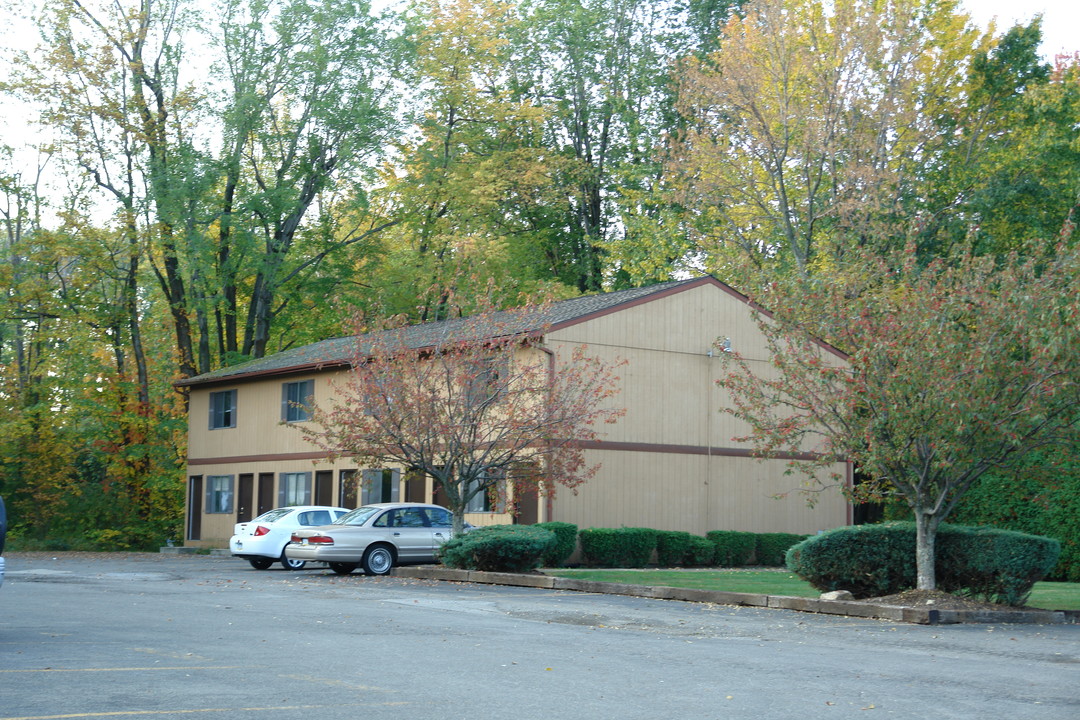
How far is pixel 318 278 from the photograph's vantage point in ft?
160

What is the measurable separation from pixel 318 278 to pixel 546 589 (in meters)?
28.5

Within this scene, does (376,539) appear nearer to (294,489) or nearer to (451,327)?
(451,327)

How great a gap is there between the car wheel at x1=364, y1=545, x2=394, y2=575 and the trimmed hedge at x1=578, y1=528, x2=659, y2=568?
550cm

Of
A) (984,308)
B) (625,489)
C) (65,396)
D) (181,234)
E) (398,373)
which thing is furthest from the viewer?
(65,396)

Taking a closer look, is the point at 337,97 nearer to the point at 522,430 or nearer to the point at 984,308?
the point at 522,430

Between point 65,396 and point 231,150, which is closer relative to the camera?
point 231,150

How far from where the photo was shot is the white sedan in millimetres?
28344

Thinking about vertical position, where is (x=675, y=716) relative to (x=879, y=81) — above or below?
below

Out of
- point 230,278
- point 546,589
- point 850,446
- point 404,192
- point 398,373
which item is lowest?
point 546,589

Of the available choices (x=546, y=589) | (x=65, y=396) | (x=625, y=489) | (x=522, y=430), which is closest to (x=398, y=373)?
(x=522, y=430)

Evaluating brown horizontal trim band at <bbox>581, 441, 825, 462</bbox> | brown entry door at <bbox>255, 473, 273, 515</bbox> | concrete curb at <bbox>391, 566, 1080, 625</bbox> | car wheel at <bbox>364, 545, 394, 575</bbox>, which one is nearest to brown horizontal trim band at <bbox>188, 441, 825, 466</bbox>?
brown horizontal trim band at <bbox>581, 441, 825, 462</bbox>

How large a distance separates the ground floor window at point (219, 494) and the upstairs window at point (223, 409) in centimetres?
174

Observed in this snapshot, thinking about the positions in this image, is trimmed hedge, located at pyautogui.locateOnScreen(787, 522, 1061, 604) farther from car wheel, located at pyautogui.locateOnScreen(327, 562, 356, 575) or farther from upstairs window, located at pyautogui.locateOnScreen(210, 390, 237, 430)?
upstairs window, located at pyautogui.locateOnScreen(210, 390, 237, 430)

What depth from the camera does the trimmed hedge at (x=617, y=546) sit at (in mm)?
29766
